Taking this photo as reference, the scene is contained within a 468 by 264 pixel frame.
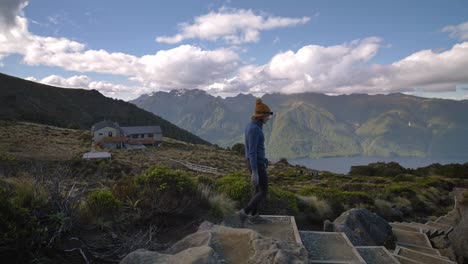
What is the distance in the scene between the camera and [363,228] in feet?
30.5

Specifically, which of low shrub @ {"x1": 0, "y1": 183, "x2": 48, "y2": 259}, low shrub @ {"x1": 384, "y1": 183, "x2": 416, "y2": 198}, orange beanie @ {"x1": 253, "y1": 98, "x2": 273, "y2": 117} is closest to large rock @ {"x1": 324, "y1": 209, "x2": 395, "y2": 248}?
orange beanie @ {"x1": 253, "y1": 98, "x2": 273, "y2": 117}

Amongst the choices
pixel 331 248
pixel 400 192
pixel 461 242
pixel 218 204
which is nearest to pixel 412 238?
pixel 461 242

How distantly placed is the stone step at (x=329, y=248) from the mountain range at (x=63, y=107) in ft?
246

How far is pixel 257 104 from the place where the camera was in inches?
263

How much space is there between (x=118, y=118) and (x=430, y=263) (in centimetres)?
10140

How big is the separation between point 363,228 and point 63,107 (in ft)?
324

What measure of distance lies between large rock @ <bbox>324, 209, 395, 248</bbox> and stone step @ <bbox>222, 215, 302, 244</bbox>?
248cm

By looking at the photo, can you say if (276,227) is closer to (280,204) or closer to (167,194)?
(167,194)

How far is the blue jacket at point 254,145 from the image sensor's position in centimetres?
626

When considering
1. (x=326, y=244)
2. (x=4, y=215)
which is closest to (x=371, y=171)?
(x=326, y=244)

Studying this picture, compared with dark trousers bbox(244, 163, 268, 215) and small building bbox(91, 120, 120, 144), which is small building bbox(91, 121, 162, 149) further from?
dark trousers bbox(244, 163, 268, 215)

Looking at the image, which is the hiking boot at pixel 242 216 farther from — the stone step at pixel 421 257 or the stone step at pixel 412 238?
the stone step at pixel 412 238

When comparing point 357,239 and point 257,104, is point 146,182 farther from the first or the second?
point 357,239

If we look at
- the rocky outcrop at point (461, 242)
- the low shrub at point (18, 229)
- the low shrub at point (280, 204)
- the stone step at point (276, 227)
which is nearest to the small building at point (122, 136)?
the low shrub at point (280, 204)
